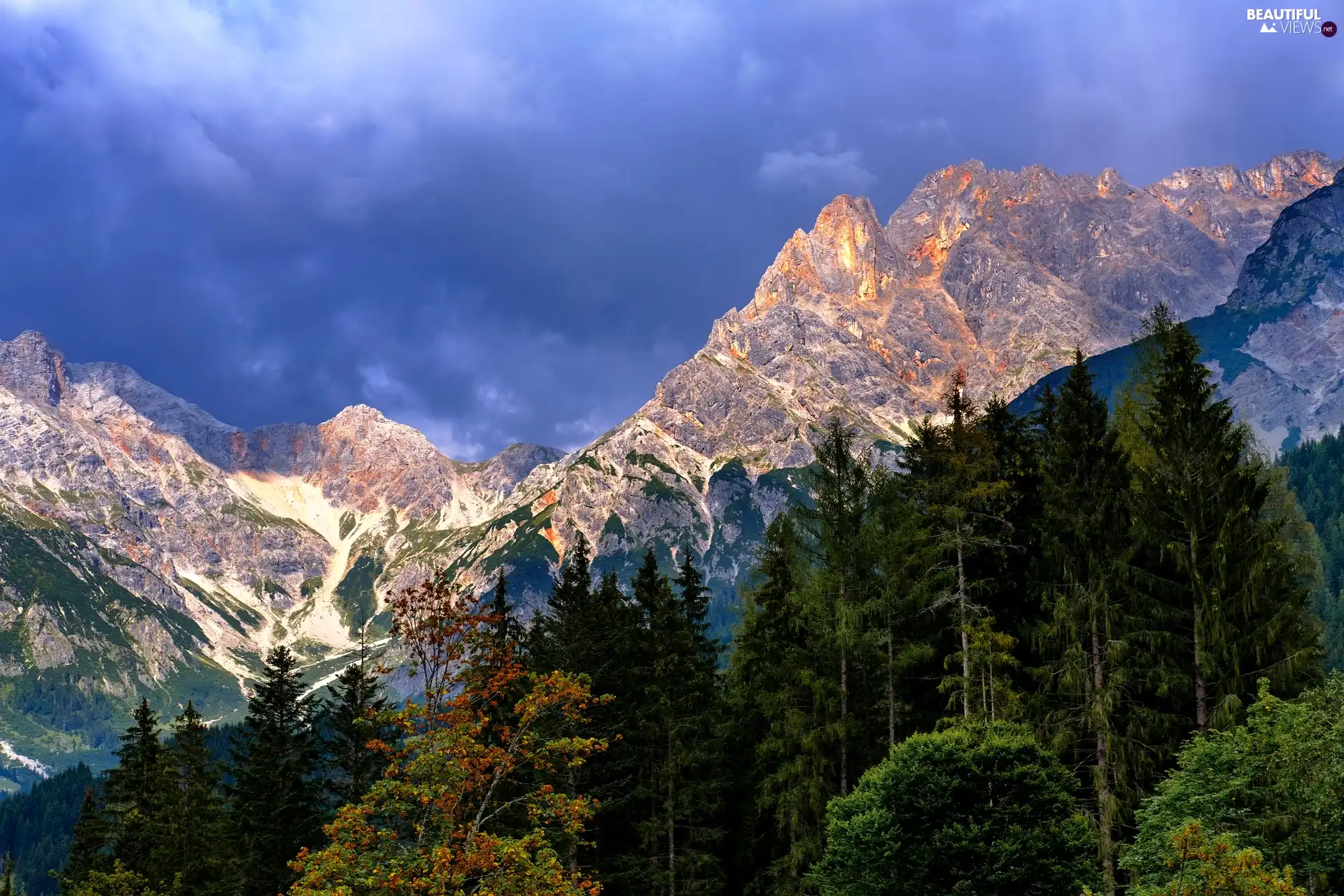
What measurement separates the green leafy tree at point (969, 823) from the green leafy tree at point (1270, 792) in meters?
2.78

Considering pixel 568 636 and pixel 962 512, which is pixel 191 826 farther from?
pixel 962 512

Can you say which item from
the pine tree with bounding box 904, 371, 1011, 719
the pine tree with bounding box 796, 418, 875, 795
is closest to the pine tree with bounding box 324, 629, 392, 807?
the pine tree with bounding box 796, 418, 875, 795

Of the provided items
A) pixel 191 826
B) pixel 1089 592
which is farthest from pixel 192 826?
pixel 1089 592

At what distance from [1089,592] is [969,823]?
9.02 metres

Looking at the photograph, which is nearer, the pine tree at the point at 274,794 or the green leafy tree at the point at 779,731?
the green leafy tree at the point at 779,731

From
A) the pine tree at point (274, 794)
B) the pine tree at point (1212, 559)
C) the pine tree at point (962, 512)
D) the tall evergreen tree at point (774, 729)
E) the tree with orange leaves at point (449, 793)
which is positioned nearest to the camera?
the tree with orange leaves at point (449, 793)

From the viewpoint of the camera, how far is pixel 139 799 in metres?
59.7

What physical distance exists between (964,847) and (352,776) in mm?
33786

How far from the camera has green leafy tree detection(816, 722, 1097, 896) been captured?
3272 cm

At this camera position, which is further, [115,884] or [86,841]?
[86,841]

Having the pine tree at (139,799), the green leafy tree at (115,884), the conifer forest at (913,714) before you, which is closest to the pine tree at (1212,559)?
the conifer forest at (913,714)

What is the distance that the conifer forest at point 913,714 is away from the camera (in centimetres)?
2508

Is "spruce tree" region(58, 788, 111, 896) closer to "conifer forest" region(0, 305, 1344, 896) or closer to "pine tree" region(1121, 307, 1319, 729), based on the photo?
"conifer forest" region(0, 305, 1344, 896)

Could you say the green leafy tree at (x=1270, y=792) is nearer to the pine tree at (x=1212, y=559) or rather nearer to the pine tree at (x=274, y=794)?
the pine tree at (x=1212, y=559)
